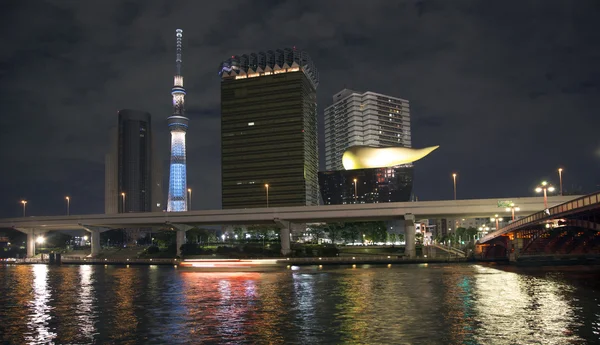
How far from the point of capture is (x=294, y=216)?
102375 millimetres

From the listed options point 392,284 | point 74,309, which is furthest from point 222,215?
point 74,309

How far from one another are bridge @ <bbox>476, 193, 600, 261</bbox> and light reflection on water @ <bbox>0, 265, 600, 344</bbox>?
582 centimetres

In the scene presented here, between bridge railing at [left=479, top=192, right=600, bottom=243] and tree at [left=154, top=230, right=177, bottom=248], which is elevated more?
bridge railing at [left=479, top=192, right=600, bottom=243]

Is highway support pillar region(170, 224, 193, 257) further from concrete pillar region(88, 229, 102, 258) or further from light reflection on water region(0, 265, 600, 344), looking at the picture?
light reflection on water region(0, 265, 600, 344)

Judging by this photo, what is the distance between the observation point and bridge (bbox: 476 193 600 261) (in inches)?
2047

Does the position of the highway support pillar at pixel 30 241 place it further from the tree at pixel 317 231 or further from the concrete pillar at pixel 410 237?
the concrete pillar at pixel 410 237

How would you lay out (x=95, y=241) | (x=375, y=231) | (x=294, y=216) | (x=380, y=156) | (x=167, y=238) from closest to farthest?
(x=294, y=216), (x=95, y=241), (x=375, y=231), (x=167, y=238), (x=380, y=156)

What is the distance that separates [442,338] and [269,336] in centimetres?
920

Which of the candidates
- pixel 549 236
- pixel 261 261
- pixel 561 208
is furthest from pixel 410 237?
pixel 561 208

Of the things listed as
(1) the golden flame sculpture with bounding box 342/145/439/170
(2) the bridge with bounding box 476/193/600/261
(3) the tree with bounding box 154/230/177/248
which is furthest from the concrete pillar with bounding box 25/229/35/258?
(1) the golden flame sculpture with bounding box 342/145/439/170

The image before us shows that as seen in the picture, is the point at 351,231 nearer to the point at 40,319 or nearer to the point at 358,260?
the point at 358,260

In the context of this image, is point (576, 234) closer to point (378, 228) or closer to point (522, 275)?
point (522, 275)

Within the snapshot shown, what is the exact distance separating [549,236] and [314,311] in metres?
44.6

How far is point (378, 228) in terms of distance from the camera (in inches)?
6097
